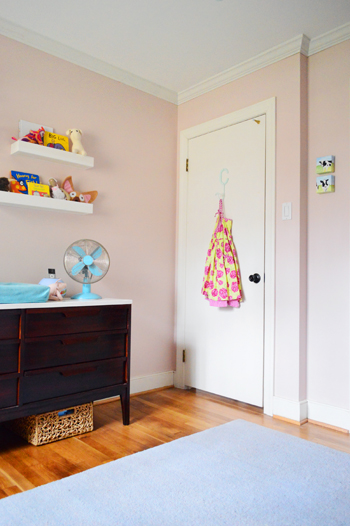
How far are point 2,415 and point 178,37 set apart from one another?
2419mm

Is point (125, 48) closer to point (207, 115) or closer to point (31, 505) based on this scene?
point (207, 115)

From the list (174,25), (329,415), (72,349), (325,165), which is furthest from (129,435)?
(174,25)

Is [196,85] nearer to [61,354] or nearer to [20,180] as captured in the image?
[20,180]

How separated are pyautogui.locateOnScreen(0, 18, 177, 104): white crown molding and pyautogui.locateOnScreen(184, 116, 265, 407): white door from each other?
1.65ft

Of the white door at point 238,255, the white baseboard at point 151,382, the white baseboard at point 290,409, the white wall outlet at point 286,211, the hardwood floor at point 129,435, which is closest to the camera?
the hardwood floor at point 129,435

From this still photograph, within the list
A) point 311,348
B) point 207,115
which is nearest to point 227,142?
point 207,115

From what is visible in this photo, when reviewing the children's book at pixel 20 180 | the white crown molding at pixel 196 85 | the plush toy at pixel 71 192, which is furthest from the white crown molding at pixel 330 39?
the children's book at pixel 20 180

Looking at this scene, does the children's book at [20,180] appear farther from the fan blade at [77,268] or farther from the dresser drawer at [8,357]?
the dresser drawer at [8,357]

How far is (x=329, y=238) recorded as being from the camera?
2633mm

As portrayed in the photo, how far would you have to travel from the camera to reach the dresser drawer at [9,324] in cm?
201

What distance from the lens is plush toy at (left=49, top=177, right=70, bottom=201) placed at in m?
2.64

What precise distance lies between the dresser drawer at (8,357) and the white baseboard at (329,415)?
1793mm

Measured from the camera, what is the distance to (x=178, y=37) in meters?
2.68

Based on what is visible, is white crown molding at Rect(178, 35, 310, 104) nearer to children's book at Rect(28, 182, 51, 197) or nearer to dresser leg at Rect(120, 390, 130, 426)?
children's book at Rect(28, 182, 51, 197)
